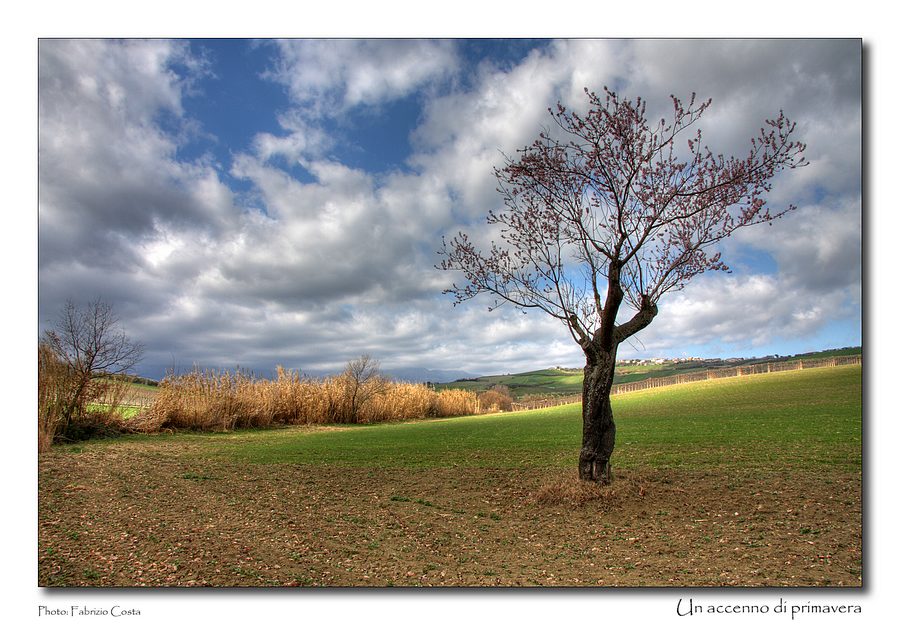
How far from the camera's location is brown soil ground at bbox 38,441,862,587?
15.2 ft

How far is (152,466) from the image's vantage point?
9.29 meters

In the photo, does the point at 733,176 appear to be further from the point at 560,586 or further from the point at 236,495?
the point at 236,495

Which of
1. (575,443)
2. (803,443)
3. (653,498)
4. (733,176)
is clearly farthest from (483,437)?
(733,176)

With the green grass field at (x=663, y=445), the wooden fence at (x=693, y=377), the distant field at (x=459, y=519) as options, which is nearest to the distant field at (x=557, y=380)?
the wooden fence at (x=693, y=377)

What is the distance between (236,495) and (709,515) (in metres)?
6.24

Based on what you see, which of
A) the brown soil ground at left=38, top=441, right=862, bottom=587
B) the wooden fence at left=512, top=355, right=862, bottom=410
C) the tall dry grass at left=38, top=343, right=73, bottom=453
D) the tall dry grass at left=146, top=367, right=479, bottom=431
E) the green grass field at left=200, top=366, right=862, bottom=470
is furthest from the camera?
the wooden fence at left=512, top=355, right=862, bottom=410

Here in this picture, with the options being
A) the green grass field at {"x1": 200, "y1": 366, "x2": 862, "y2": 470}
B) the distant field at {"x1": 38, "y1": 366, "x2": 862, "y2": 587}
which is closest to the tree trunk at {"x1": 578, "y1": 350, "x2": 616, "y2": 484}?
the distant field at {"x1": 38, "y1": 366, "x2": 862, "y2": 587}

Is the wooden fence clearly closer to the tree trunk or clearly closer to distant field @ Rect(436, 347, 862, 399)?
distant field @ Rect(436, 347, 862, 399)

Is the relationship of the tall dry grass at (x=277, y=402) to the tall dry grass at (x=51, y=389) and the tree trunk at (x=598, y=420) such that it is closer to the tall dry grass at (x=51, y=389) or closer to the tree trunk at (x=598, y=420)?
the tall dry grass at (x=51, y=389)

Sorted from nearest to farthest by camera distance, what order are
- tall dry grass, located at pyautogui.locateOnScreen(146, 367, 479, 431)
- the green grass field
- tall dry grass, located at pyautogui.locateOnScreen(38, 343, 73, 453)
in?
the green grass field
tall dry grass, located at pyautogui.locateOnScreen(38, 343, 73, 453)
tall dry grass, located at pyautogui.locateOnScreen(146, 367, 479, 431)

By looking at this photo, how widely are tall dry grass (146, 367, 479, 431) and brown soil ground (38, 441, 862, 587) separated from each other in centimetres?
1079

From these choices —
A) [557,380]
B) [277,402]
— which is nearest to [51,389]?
[277,402]

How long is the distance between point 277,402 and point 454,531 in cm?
1900

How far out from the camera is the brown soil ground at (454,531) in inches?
182
